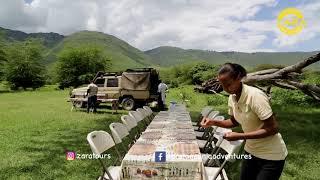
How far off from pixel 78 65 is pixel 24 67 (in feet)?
39.1

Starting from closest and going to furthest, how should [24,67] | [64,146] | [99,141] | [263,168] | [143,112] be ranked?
[263,168] → [99,141] → [64,146] → [143,112] → [24,67]

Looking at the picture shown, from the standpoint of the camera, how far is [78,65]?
66438mm

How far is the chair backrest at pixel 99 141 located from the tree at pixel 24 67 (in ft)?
173

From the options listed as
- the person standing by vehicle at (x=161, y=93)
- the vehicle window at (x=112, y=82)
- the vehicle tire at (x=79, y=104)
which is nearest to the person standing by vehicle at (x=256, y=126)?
the person standing by vehicle at (x=161, y=93)

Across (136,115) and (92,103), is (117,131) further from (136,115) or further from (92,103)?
(92,103)

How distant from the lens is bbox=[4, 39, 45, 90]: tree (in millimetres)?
54562

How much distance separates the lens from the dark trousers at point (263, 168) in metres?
3.20

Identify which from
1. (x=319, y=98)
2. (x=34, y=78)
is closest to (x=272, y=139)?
(x=319, y=98)

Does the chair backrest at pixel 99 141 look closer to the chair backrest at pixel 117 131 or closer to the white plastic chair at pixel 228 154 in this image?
the chair backrest at pixel 117 131

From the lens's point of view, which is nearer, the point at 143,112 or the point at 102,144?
the point at 102,144

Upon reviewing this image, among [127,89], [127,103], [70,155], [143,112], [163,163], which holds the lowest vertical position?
[127,103]

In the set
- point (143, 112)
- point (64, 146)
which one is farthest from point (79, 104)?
point (64, 146)

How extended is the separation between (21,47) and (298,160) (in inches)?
2385

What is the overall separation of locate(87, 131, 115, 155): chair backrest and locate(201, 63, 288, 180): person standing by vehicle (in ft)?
6.24
